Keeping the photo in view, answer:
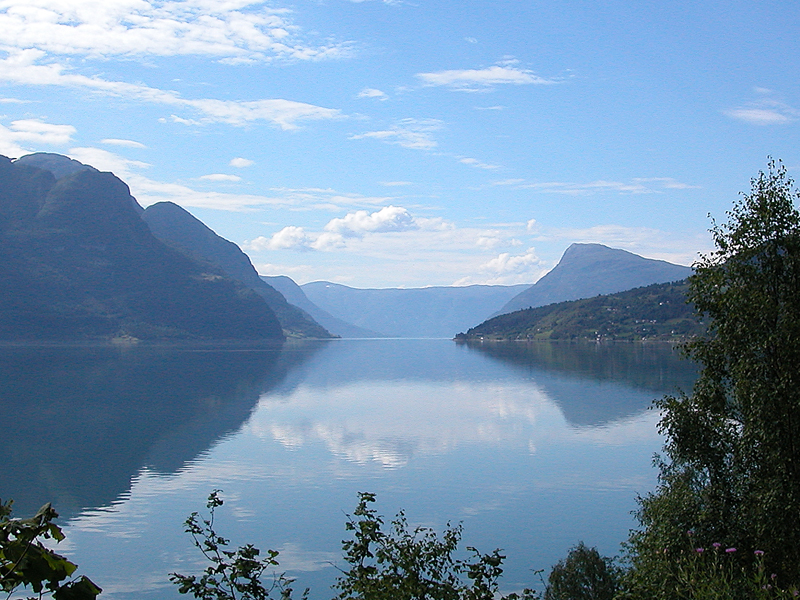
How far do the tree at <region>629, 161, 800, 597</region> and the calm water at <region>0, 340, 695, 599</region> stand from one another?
11.8 m

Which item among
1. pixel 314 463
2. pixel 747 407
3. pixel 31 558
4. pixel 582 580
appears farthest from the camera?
pixel 314 463

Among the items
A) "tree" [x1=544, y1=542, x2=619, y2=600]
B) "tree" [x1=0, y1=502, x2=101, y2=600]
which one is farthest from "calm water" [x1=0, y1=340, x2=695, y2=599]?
"tree" [x1=0, y1=502, x2=101, y2=600]

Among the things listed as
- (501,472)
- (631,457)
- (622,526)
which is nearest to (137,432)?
(501,472)

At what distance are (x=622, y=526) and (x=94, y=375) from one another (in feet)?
408

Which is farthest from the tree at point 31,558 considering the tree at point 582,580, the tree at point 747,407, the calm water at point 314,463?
the calm water at point 314,463

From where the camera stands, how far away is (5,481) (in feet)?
170

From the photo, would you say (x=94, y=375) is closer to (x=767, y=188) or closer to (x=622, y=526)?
(x=622, y=526)

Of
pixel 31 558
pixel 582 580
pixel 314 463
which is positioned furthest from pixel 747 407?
pixel 314 463

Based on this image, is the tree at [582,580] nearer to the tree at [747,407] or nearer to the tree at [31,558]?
the tree at [747,407]

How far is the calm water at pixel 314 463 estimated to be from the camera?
119 feet

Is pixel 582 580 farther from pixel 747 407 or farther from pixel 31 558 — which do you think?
pixel 31 558

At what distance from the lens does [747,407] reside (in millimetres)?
19766

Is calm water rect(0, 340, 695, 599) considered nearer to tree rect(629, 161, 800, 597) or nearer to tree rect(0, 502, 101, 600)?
tree rect(629, 161, 800, 597)

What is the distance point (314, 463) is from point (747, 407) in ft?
140
